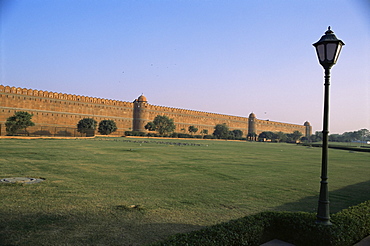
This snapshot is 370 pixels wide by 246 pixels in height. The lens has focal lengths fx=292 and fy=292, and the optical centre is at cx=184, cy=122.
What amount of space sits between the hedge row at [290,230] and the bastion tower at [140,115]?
162 ft

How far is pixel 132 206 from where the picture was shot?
13.0 feet

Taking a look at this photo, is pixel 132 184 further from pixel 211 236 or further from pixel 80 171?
pixel 211 236

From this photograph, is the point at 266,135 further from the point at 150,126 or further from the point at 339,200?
the point at 339,200

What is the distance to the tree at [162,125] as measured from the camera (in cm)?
5088

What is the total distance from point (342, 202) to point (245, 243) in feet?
9.87

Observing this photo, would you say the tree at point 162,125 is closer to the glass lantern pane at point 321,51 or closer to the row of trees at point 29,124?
the row of trees at point 29,124

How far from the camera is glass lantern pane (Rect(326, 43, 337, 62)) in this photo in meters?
3.35

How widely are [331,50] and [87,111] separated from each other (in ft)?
149

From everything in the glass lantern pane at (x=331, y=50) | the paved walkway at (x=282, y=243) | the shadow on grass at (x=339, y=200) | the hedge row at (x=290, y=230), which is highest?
the glass lantern pane at (x=331, y=50)

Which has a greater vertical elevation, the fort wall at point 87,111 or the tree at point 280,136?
the fort wall at point 87,111

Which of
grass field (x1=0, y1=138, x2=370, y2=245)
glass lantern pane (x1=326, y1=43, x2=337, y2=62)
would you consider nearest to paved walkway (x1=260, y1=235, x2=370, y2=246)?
grass field (x1=0, y1=138, x2=370, y2=245)

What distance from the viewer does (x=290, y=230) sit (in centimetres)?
307

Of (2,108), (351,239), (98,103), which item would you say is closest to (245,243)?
(351,239)

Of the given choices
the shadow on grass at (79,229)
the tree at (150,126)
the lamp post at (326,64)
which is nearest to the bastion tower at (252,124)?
the tree at (150,126)
